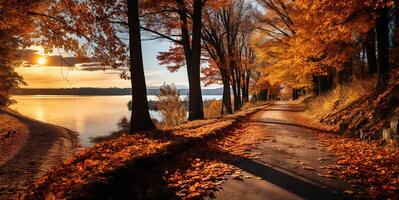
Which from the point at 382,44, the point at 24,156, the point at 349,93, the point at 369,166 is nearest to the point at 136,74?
the point at 24,156

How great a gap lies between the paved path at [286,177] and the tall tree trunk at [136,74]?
5.17 metres

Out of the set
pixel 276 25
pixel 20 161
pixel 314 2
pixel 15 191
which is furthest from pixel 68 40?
pixel 276 25

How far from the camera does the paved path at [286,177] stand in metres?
6.15

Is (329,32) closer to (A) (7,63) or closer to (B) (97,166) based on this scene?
(B) (97,166)

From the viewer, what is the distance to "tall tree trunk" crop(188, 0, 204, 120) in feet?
64.7

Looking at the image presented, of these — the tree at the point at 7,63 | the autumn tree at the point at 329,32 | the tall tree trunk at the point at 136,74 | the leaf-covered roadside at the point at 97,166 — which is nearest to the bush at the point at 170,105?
the autumn tree at the point at 329,32

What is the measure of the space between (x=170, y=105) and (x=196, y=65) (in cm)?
1725

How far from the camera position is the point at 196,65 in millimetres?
19844

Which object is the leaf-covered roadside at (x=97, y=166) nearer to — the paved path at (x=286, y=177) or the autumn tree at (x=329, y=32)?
the paved path at (x=286, y=177)

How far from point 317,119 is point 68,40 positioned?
13420 millimetres

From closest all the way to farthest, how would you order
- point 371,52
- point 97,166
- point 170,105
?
point 97,166 → point 371,52 → point 170,105

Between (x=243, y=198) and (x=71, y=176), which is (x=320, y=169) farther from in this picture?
(x=71, y=176)

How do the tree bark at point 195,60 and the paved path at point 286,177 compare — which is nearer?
the paved path at point 286,177

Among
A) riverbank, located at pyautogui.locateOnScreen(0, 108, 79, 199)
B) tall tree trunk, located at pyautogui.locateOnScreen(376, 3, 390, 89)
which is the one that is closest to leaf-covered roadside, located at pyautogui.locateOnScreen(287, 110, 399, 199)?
tall tree trunk, located at pyautogui.locateOnScreen(376, 3, 390, 89)
